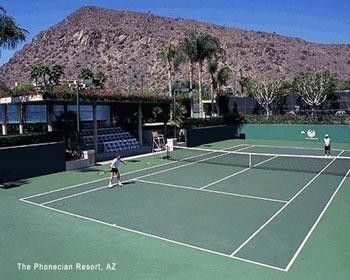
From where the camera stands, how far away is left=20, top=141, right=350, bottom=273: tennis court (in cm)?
993

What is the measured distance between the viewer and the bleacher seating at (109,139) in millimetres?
26597

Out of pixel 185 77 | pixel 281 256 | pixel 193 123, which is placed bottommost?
pixel 281 256

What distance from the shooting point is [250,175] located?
62.4ft

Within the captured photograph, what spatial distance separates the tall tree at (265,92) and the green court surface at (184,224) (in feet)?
81.8

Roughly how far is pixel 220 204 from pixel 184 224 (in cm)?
259

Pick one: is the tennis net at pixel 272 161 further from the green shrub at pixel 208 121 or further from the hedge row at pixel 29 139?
the hedge row at pixel 29 139

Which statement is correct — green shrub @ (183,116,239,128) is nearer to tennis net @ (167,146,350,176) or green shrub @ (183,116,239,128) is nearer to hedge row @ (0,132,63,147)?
tennis net @ (167,146,350,176)

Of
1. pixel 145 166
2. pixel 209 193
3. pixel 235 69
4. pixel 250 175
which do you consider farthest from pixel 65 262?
pixel 235 69

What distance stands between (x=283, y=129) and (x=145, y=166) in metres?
19.9

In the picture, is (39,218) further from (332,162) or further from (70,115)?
(332,162)

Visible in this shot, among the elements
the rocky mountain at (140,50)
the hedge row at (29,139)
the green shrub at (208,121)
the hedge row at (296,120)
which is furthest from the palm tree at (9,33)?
the rocky mountain at (140,50)

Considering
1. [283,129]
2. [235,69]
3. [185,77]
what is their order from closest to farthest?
[283,129], [185,77], [235,69]

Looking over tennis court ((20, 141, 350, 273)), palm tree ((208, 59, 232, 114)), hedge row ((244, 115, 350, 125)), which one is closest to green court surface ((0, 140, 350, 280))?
tennis court ((20, 141, 350, 273))

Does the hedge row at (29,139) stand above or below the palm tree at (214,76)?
below
